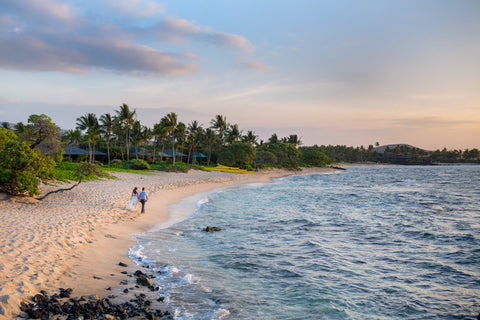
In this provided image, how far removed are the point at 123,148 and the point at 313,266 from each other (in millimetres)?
64965

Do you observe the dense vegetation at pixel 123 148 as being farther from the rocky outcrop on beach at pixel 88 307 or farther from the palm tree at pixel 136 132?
the rocky outcrop on beach at pixel 88 307

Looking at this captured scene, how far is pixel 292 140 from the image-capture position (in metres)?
104

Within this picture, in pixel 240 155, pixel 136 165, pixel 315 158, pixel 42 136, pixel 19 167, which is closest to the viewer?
pixel 19 167

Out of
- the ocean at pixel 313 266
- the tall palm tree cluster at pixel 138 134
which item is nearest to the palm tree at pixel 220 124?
the tall palm tree cluster at pixel 138 134

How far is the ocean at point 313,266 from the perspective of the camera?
7.33 meters

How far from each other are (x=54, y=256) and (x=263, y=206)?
16786 millimetres

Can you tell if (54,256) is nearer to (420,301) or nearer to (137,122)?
(420,301)

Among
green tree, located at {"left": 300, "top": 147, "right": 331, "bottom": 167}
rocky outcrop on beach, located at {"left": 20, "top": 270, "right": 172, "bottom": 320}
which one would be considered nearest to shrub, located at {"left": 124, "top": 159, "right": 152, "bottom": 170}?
rocky outcrop on beach, located at {"left": 20, "top": 270, "right": 172, "bottom": 320}

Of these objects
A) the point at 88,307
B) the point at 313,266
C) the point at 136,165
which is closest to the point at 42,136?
the point at 88,307

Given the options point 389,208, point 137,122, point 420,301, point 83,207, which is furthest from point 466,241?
point 137,122

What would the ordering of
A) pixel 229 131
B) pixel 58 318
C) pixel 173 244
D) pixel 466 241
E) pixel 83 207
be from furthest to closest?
pixel 229 131 < pixel 83 207 < pixel 466 241 < pixel 173 244 < pixel 58 318

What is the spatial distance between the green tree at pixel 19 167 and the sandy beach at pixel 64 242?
66 centimetres

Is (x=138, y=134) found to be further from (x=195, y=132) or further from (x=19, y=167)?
(x=19, y=167)

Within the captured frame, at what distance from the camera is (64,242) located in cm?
969
